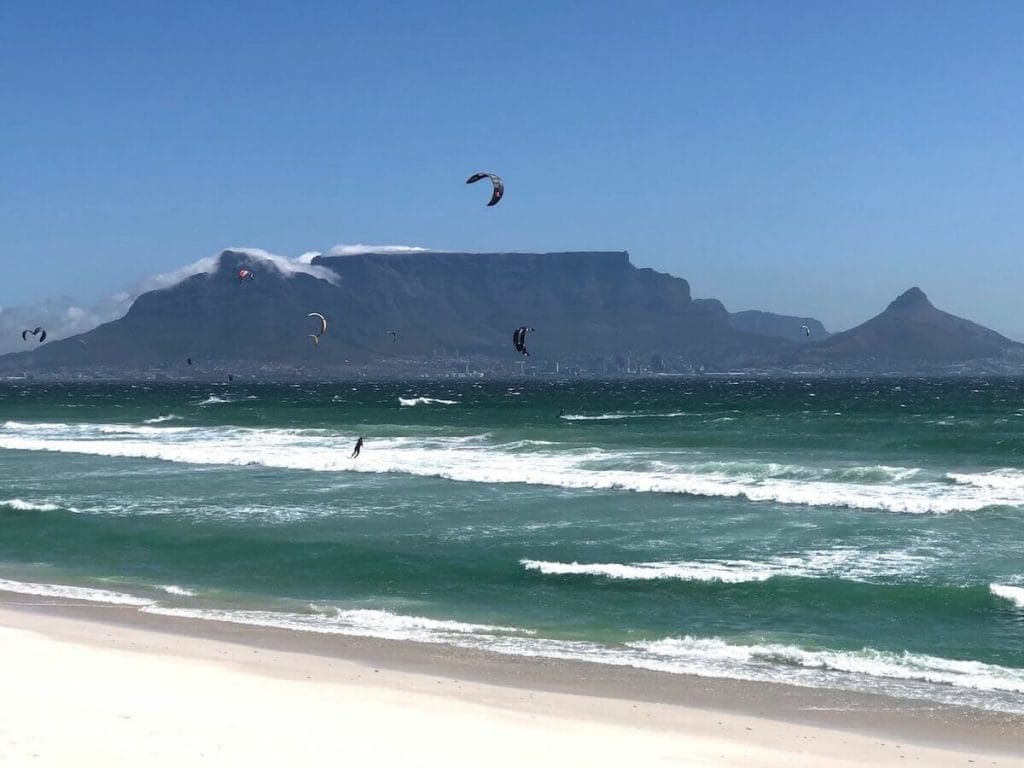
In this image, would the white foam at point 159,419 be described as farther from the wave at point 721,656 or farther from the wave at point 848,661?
the wave at point 848,661

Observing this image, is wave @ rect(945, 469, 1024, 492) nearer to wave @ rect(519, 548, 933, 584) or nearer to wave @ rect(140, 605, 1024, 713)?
wave @ rect(519, 548, 933, 584)

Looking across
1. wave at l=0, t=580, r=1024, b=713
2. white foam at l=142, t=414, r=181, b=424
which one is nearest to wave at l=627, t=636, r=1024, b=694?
wave at l=0, t=580, r=1024, b=713

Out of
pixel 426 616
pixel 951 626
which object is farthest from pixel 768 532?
pixel 426 616

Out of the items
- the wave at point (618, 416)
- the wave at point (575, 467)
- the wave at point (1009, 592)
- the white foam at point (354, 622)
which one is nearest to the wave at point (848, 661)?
the white foam at point (354, 622)

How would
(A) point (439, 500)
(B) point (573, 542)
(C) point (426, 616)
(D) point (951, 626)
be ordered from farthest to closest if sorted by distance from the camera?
(A) point (439, 500) → (B) point (573, 542) → (C) point (426, 616) → (D) point (951, 626)

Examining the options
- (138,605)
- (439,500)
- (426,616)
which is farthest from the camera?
(439,500)

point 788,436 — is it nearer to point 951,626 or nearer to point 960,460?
point 960,460
